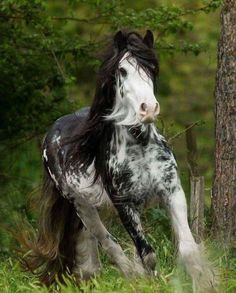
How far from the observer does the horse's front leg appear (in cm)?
852

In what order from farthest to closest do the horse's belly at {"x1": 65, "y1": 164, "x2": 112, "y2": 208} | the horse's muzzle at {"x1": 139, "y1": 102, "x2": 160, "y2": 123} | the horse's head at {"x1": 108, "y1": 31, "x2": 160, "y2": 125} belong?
the horse's belly at {"x1": 65, "y1": 164, "x2": 112, "y2": 208} → the horse's head at {"x1": 108, "y1": 31, "x2": 160, "y2": 125} → the horse's muzzle at {"x1": 139, "y1": 102, "x2": 160, "y2": 123}

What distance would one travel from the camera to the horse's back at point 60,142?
9305mm

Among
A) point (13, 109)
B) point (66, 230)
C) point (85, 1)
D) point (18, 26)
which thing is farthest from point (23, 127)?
point (66, 230)

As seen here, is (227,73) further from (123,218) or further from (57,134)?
(123,218)

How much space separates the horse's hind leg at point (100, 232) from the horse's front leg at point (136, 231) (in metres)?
0.20

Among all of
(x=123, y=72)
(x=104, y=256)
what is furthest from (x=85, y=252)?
(x=123, y=72)

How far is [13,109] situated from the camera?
635 inches

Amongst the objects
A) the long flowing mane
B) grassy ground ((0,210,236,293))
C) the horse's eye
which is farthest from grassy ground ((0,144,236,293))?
the horse's eye

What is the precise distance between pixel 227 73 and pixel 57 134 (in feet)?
7.53

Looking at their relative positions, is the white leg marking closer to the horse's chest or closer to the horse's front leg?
the horse's chest

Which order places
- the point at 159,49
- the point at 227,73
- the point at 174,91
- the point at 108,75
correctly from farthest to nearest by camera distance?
the point at 174,91
the point at 159,49
the point at 227,73
the point at 108,75

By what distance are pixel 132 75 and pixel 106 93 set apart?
35 cm

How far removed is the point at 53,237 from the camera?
32.0 feet

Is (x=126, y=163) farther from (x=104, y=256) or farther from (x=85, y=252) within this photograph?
(x=104, y=256)
